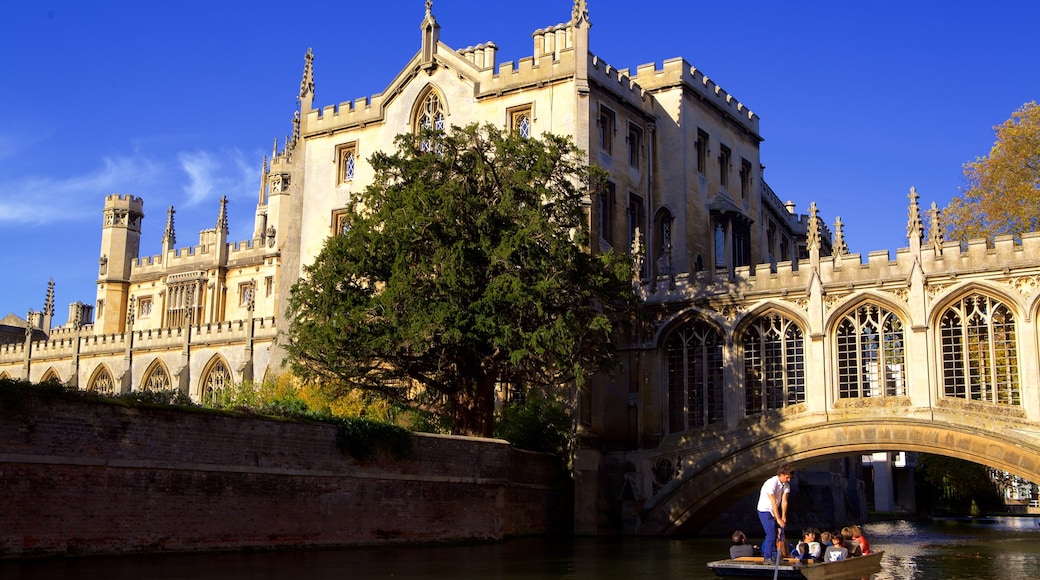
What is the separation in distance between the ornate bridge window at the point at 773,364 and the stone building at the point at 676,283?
56 mm

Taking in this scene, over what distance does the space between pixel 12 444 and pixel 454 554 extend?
9445 millimetres

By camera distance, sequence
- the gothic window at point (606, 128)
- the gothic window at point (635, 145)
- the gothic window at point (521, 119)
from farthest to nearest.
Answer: the gothic window at point (635, 145), the gothic window at point (521, 119), the gothic window at point (606, 128)

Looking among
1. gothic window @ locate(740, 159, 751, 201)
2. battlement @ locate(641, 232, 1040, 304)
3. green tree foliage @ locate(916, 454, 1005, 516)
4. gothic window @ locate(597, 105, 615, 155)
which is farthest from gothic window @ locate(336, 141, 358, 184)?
green tree foliage @ locate(916, 454, 1005, 516)

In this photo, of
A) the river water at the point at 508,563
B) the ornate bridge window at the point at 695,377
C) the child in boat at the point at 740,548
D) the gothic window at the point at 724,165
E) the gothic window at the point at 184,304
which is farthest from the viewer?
the gothic window at the point at 184,304

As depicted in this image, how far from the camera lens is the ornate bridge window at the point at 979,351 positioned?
30094 millimetres

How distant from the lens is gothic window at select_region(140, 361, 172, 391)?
181 feet

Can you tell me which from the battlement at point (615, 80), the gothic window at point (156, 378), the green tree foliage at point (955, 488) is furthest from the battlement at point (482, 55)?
the green tree foliage at point (955, 488)

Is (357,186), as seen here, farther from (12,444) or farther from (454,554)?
(12,444)

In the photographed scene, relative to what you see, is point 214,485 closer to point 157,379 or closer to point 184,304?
point 157,379

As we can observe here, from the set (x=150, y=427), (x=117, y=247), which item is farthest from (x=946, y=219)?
(x=117, y=247)

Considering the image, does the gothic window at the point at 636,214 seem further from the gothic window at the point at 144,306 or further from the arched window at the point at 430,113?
the gothic window at the point at 144,306

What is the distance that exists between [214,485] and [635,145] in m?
24.1

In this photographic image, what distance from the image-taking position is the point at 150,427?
70.9 ft

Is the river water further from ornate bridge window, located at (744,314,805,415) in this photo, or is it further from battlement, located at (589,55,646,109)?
battlement, located at (589,55,646,109)
